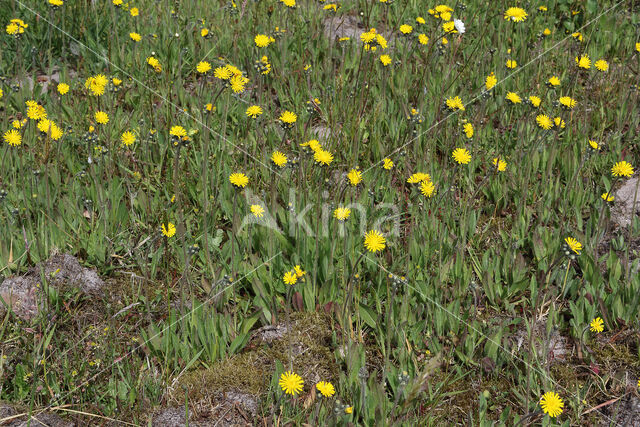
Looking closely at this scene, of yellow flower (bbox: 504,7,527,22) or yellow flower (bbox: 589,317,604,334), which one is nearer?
yellow flower (bbox: 589,317,604,334)

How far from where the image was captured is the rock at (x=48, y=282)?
277cm

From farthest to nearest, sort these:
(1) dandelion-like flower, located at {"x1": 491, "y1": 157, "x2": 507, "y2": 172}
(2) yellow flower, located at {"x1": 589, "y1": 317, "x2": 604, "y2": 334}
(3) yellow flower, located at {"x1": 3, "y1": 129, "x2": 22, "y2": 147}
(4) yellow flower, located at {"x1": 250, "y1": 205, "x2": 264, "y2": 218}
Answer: (1) dandelion-like flower, located at {"x1": 491, "y1": 157, "x2": 507, "y2": 172}
(3) yellow flower, located at {"x1": 3, "y1": 129, "x2": 22, "y2": 147}
(4) yellow flower, located at {"x1": 250, "y1": 205, "x2": 264, "y2": 218}
(2) yellow flower, located at {"x1": 589, "y1": 317, "x2": 604, "y2": 334}

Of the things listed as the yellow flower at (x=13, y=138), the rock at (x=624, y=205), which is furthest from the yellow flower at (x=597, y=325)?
the yellow flower at (x=13, y=138)

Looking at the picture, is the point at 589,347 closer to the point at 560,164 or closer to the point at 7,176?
the point at 560,164

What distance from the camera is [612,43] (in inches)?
193

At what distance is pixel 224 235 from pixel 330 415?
1.33 meters

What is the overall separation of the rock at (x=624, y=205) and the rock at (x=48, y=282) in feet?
9.33

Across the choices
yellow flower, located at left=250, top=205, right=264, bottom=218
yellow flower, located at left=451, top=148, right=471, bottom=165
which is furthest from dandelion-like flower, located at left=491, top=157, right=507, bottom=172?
yellow flower, located at left=250, top=205, right=264, bottom=218

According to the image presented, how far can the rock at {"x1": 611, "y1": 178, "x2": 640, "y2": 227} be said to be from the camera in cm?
347

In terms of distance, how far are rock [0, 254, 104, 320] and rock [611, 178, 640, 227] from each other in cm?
284

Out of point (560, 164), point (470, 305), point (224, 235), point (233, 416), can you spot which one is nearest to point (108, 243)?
point (224, 235)

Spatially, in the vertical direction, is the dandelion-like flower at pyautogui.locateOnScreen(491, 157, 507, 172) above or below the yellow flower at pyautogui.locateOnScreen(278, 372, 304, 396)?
Result: above

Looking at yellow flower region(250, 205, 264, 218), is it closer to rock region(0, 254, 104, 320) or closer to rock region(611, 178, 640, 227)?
rock region(0, 254, 104, 320)

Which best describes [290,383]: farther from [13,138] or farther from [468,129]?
[13,138]
